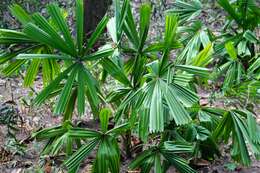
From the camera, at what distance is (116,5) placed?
11.5 ft

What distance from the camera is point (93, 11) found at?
22.1 feet

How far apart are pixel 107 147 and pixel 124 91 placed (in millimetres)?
522

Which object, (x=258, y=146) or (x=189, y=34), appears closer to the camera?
(x=258, y=146)

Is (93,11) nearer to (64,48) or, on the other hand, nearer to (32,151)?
(32,151)

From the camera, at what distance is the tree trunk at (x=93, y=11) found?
264 inches

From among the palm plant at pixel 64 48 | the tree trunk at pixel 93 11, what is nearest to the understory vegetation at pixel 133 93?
the palm plant at pixel 64 48

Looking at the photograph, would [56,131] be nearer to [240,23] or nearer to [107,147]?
[107,147]

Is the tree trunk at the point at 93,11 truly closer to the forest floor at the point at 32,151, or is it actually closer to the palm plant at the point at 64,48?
the forest floor at the point at 32,151

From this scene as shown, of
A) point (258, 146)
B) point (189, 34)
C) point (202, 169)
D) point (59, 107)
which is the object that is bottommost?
point (202, 169)

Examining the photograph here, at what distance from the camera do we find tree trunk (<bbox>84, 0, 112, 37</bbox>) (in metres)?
6.70

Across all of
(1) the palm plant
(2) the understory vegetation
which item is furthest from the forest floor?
(1) the palm plant

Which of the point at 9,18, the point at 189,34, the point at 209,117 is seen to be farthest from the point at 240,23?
the point at 9,18

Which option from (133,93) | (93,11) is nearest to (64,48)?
(133,93)

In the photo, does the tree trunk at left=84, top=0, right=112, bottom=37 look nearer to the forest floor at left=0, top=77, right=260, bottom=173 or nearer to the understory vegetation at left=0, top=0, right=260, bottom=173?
the forest floor at left=0, top=77, right=260, bottom=173
